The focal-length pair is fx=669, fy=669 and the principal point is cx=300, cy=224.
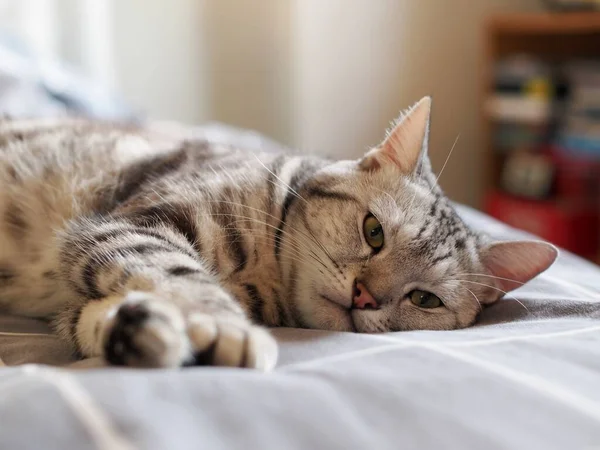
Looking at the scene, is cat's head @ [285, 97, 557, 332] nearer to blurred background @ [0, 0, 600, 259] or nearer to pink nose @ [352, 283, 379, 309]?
pink nose @ [352, 283, 379, 309]

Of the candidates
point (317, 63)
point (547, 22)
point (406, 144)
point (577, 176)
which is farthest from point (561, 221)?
point (406, 144)

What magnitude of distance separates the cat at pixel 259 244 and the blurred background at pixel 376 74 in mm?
1925

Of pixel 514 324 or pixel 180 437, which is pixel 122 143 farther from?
pixel 180 437

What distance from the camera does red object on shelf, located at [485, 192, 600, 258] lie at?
307 cm

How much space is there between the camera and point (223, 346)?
81cm

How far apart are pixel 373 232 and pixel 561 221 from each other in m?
2.18

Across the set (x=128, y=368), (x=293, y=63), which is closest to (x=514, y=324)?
(x=128, y=368)

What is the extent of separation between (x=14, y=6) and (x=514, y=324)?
2.92m

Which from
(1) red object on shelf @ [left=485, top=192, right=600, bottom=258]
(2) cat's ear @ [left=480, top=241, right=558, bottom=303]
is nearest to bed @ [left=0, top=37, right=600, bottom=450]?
(2) cat's ear @ [left=480, top=241, right=558, bottom=303]

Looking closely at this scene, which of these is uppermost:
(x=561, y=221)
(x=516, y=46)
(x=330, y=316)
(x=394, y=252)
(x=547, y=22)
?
(x=547, y=22)

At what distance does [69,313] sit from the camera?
3.47 ft

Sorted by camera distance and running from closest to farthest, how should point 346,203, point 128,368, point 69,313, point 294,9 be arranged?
point 128,368 → point 69,313 → point 346,203 → point 294,9

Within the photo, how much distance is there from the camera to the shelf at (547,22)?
286 centimetres

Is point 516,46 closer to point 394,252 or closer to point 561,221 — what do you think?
point 561,221
